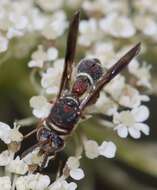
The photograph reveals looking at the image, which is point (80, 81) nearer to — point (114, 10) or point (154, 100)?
point (114, 10)

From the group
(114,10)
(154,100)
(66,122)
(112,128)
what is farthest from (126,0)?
(66,122)

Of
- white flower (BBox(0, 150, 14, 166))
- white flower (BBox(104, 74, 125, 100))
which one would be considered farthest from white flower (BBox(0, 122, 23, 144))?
white flower (BBox(104, 74, 125, 100))

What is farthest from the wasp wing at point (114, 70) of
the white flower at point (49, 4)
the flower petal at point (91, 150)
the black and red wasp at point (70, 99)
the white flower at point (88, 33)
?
the white flower at point (49, 4)

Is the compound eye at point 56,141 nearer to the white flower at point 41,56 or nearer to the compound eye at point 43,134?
the compound eye at point 43,134

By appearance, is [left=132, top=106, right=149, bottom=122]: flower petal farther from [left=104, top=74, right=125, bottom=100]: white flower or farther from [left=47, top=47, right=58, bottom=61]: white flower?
[left=47, top=47, right=58, bottom=61]: white flower

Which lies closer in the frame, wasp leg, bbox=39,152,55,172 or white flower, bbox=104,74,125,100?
wasp leg, bbox=39,152,55,172
